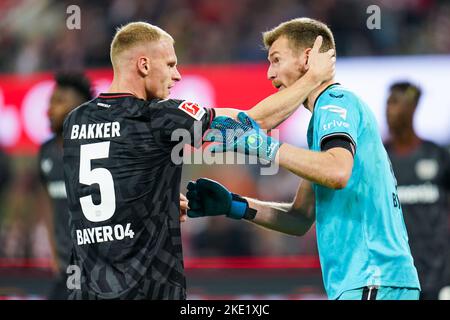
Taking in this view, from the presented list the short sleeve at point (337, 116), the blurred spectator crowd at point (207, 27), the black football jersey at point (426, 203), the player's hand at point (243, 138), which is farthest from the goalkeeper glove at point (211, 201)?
the blurred spectator crowd at point (207, 27)

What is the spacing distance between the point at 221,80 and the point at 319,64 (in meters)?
7.42

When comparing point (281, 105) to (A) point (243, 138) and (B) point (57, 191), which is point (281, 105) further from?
(B) point (57, 191)

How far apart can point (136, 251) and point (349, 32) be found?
31.0 ft

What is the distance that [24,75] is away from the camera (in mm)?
13555

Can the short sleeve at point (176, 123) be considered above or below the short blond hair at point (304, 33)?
below

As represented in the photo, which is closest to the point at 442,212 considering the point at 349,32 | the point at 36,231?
the point at 349,32

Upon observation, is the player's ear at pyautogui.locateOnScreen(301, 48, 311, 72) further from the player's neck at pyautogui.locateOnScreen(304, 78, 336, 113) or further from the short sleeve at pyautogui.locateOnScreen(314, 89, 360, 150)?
the short sleeve at pyautogui.locateOnScreen(314, 89, 360, 150)

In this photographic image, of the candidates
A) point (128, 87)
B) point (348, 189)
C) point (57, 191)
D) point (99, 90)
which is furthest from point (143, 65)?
point (99, 90)

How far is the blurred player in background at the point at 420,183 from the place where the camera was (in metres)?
8.13

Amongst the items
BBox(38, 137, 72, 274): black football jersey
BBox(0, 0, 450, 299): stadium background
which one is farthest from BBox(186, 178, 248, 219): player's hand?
BBox(0, 0, 450, 299): stadium background

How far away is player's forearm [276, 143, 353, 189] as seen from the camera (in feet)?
15.1

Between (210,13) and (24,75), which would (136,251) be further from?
(210,13)

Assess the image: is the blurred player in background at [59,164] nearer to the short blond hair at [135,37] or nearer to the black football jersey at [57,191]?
the black football jersey at [57,191]
